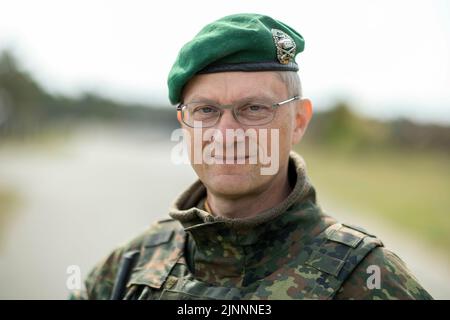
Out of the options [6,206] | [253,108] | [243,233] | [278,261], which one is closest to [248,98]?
[253,108]

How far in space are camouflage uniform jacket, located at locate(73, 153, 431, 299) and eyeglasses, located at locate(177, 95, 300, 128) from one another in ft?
1.17

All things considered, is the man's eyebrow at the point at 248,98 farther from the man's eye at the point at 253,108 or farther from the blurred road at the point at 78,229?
the blurred road at the point at 78,229

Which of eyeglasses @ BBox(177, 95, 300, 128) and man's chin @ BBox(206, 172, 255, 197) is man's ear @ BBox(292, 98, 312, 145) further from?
man's chin @ BBox(206, 172, 255, 197)

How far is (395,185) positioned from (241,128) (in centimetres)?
2060

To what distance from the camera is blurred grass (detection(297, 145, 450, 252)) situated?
13.0 m


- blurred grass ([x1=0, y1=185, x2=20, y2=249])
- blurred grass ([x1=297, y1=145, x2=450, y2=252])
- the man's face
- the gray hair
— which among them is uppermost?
the gray hair

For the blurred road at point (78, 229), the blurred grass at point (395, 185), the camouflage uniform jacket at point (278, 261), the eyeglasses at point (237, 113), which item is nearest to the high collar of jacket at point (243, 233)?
the camouflage uniform jacket at point (278, 261)

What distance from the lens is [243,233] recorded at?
8.53 ft

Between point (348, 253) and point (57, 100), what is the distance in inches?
2815

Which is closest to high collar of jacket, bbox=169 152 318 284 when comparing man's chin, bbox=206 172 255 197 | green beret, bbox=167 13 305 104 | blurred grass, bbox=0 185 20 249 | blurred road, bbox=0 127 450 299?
man's chin, bbox=206 172 255 197

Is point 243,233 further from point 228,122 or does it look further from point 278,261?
point 228,122

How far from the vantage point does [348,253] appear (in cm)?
247
